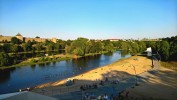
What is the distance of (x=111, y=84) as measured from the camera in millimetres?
35531

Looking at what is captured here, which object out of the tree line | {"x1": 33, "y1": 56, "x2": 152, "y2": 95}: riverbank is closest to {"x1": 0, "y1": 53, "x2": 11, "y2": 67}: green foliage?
the tree line

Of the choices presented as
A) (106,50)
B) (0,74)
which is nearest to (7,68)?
(0,74)

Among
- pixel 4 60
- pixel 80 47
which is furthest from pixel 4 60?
pixel 80 47

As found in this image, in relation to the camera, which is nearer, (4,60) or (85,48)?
(4,60)

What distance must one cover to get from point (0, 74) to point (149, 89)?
A: 1595 inches

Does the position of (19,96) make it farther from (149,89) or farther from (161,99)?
(149,89)

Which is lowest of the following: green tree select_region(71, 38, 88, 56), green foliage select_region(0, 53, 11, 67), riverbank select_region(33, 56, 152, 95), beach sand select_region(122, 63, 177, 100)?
beach sand select_region(122, 63, 177, 100)

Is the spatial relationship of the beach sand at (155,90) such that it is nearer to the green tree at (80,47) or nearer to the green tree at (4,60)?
the green tree at (4,60)

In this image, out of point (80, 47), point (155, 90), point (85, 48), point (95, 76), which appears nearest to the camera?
point (155, 90)

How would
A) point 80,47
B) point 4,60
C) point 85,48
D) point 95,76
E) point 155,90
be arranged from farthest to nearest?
point 85,48 < point 80,47 < point 4,60 < point 95,76 < point 155,90

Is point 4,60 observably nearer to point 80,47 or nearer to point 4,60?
point 4,60

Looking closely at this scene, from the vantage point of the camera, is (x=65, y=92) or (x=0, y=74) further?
(x=0, y=74)

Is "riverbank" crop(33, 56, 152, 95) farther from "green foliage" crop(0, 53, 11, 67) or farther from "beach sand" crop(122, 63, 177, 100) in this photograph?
"green foliage" crop(0, 53, 11, 67)

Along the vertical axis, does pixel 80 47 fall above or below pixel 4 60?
above
